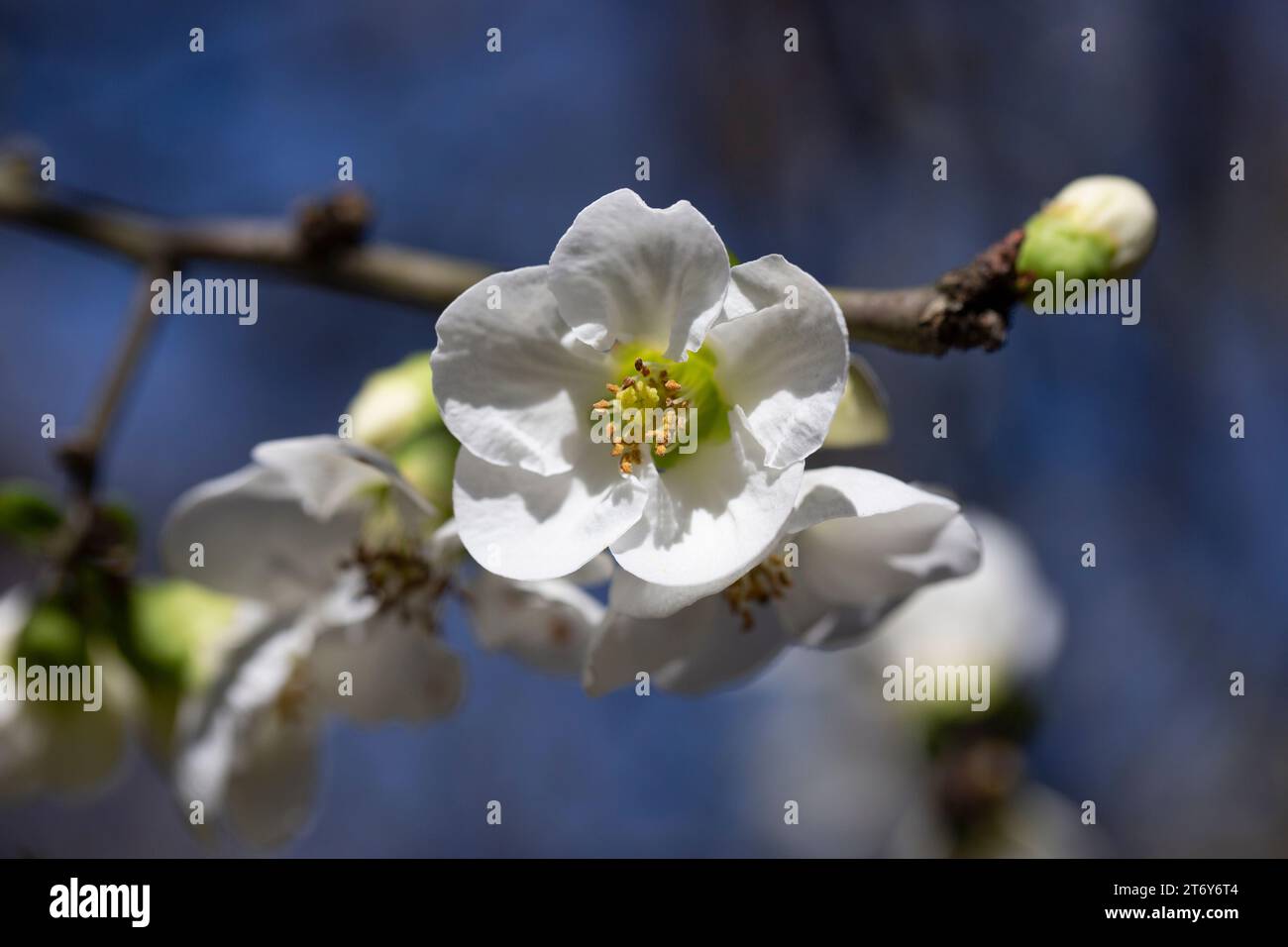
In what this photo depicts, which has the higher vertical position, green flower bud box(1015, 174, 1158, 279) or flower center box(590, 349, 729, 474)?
green flower bud box(1015, 174, 1158, 279)

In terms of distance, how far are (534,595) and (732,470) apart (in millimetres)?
320

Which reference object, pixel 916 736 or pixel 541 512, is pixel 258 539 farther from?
pixel 916 736

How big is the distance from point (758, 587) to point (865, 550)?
12cm

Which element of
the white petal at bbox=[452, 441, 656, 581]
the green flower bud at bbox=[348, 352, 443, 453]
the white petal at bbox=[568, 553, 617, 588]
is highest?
the green flower bud at bbox=[348, 352, 443, 453]

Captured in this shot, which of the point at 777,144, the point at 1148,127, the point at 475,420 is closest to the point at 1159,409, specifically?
the point at 1148,127

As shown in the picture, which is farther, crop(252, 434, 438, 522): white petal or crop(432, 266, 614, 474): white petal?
crop(252, 434, 438, 522): white petal

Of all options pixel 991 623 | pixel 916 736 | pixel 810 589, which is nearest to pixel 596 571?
pixel 810 589

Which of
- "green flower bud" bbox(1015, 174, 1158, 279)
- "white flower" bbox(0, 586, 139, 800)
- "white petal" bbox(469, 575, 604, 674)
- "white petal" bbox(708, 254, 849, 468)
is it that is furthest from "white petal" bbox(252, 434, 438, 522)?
"green flower bud" bbox(1015, 174, 1158, 279)

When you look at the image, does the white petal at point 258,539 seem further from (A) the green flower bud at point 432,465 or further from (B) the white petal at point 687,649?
(B) the white petal at point 687,649

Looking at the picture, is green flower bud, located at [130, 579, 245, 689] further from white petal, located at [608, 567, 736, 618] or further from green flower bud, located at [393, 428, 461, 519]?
white petal, located at [608, 567, 736, 618]

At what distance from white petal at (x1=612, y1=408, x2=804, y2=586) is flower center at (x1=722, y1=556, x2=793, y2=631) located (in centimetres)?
18

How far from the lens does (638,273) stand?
3.38 feet

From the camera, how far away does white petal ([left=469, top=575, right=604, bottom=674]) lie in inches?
50.3
